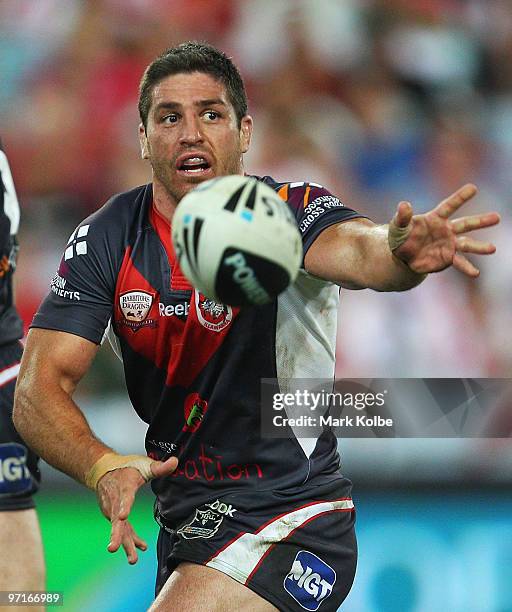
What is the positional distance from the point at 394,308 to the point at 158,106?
3955 millimetres

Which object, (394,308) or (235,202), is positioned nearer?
(235,202)

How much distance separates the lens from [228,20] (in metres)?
8.24

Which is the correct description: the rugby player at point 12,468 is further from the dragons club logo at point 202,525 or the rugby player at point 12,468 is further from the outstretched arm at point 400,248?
the outstretched arm at point 400,248

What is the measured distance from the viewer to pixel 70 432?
11.4 ft

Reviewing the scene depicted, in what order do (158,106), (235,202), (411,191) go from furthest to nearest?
1. (411,191)
2. (158,106)
3. (235,202)

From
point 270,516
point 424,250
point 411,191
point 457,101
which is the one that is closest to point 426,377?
point 411,191

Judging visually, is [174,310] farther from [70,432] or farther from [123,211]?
[70,432]

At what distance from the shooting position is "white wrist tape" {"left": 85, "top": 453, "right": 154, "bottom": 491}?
10.4ft

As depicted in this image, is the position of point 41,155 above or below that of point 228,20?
below

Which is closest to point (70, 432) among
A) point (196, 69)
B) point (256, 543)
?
point (256, 543)

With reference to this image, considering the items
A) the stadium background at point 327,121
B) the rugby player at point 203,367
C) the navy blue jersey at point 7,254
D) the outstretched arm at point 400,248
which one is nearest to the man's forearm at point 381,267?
the outstretched arm at point 400,248

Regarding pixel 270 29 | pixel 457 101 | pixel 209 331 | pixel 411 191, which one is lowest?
pixel 209 331

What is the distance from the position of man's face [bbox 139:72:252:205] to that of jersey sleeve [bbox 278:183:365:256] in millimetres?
271

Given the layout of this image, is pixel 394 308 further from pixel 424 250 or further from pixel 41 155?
pixel 424 250
